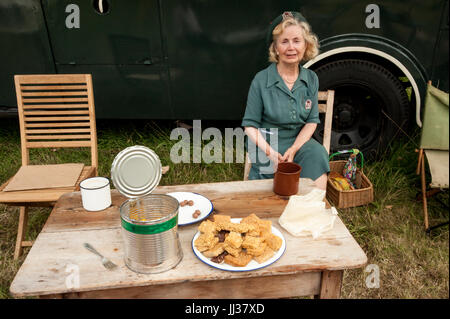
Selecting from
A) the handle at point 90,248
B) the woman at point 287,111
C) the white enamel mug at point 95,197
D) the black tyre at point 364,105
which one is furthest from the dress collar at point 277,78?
the handle at point 90,248

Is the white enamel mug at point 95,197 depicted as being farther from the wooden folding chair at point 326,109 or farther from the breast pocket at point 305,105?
the breast pocket at point 305,105

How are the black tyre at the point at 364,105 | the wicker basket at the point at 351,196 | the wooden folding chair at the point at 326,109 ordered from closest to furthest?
the wooden folding chair at the point at 326,109, the wicker basket at the point at 351,196, the black tyre at the point at 364,105

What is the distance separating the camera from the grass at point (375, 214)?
2.71 feet

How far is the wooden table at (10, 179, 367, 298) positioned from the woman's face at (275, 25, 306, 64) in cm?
133

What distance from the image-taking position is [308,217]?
1.50m

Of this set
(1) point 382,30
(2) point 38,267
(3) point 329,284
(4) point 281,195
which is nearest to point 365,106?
(1) point 382,30

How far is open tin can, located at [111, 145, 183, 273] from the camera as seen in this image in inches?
45.8

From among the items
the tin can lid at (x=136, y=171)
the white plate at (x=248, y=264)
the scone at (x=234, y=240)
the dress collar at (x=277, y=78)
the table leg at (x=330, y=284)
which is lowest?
the table leg at (x=330, y=284)

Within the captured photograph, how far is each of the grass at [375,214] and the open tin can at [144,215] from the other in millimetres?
748

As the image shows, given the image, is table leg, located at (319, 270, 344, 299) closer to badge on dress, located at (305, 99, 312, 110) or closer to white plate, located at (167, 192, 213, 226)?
white plate, located at (167, 192, 213, 226)

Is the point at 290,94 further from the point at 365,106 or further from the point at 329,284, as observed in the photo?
the point at 329,284

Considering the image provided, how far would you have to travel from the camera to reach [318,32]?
3.16 m

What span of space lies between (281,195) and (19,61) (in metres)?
3.09

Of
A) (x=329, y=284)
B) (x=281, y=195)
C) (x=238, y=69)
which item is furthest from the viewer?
(x=238, y=69)
